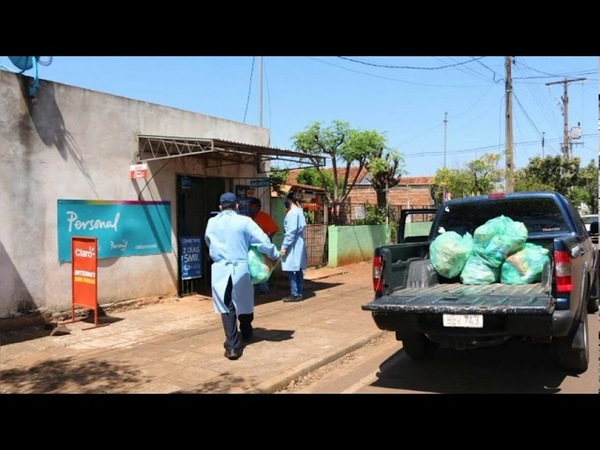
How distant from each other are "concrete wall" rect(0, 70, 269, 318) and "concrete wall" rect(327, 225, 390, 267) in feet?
21.2

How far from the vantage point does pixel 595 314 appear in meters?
8.11

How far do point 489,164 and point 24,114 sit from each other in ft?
71.2

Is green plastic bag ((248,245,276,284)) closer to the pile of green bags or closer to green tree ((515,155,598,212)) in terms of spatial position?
the pile of green bags

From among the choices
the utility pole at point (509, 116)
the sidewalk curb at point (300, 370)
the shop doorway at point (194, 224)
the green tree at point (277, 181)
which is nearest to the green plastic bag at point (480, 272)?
the sidewalk curb at point (300, 370)

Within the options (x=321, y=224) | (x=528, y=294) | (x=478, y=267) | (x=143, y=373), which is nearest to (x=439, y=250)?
(x=478, y=267)

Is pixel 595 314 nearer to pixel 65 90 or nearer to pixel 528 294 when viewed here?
pixel 528 294

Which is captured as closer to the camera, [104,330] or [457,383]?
[457,383]

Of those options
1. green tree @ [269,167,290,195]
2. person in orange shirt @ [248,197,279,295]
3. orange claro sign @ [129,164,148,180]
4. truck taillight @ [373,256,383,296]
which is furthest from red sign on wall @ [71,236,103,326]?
green tree @ [269,167,290,195]

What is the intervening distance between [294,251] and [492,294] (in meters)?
5.36

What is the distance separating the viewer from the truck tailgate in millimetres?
4324

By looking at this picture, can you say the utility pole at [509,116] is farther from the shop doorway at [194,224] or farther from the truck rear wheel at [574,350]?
the truck rear wheel at [574,350]

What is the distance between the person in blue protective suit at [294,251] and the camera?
9852mm

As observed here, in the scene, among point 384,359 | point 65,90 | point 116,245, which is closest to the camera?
point 384,359

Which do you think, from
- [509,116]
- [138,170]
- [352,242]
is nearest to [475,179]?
[509,116]
